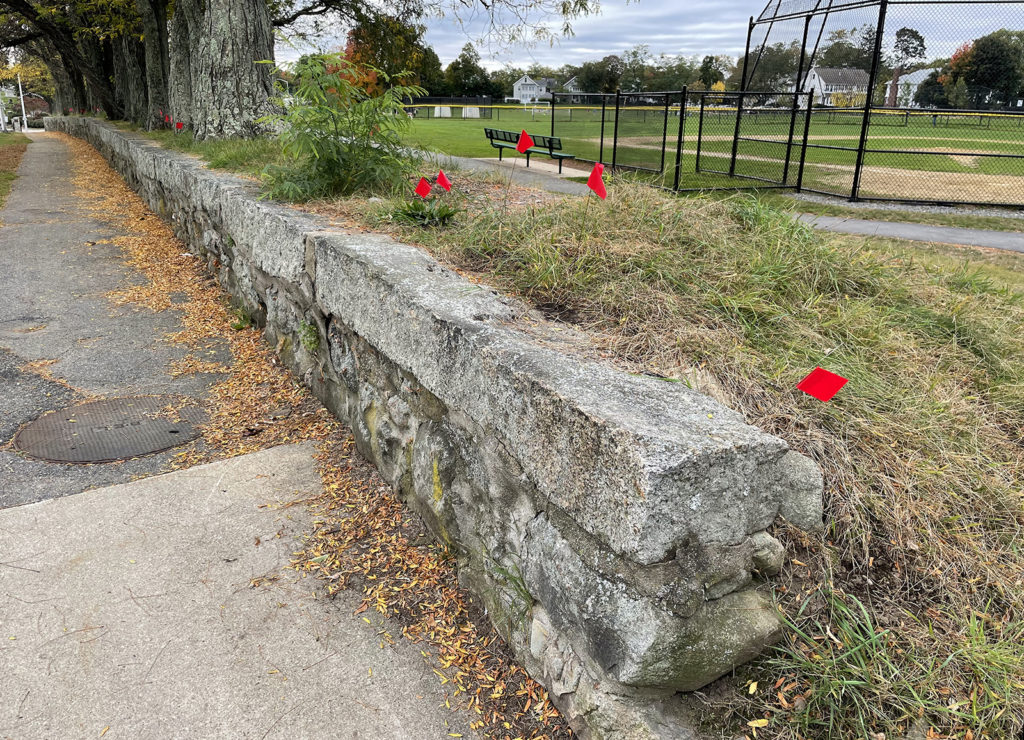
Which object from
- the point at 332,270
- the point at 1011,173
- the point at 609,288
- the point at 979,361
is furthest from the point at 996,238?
the point at 332,270

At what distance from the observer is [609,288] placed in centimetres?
279

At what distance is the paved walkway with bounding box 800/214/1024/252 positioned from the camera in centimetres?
689

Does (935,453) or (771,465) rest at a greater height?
(771,465)

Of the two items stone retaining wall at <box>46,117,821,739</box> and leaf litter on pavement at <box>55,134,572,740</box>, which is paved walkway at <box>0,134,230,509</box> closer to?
leaf litter on pavement at <box>55,134,572,740</box>

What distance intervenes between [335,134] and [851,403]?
3847 mm

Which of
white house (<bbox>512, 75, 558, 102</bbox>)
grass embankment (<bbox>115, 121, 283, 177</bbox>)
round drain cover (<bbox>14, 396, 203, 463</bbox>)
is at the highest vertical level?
white house (<bbox>512, 75, 558, 102</bbox>)

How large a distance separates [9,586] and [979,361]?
3744 mm

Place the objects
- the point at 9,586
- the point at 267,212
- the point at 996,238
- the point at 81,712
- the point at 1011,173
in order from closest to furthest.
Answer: the point at 81,712 → the point at 9,586 → the point at 267,212 → the point at 996,238 → the point at 1011,173

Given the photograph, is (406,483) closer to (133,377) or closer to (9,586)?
(9,586)

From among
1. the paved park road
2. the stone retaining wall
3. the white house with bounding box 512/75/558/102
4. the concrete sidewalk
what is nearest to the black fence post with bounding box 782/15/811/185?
the stone retaining wall

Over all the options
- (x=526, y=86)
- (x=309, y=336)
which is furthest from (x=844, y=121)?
(x=526, y=86)

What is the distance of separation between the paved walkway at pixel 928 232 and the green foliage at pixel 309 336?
4.97m

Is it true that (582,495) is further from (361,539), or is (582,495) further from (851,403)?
(361,539)

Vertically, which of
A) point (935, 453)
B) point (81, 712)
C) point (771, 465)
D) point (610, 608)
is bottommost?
point (81, 712)
